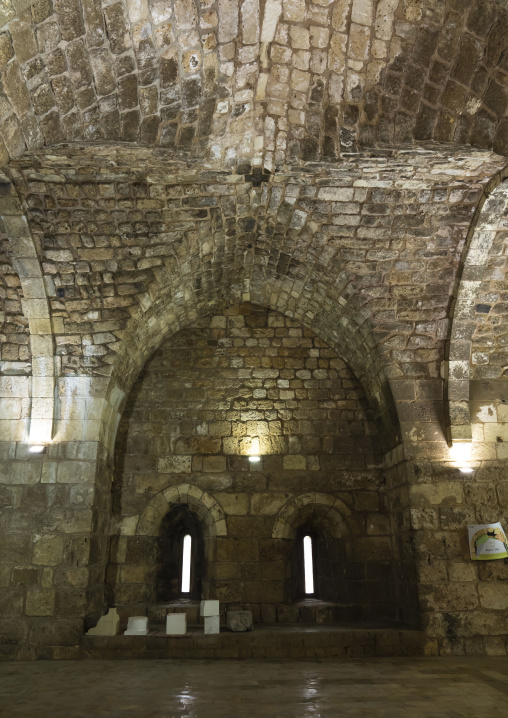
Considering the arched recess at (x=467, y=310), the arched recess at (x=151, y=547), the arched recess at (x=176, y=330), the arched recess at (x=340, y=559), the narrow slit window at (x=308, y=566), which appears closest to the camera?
the arched recess at (x=467, y=310)

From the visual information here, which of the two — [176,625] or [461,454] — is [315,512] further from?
[176,625]

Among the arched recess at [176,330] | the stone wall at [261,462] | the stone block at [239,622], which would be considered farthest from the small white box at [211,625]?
the arched recess at [176,330]

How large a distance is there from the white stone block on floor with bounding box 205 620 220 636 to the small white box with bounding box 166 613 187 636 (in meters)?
0.21

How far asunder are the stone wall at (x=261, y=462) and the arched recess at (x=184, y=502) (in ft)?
0.13

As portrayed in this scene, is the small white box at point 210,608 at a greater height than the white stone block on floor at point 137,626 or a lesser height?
greater

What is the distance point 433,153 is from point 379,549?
423 cm

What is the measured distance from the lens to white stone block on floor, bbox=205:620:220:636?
4832 millimetres

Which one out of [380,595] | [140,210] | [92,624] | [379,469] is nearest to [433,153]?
[140,210]

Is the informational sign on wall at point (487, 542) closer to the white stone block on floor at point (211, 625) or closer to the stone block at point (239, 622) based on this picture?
the stone block at point (239, 622)

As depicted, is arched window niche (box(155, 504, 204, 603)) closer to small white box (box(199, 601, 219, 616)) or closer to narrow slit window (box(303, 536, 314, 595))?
small white box (box(199, 601, 219, 616))

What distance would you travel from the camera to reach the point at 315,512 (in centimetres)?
614

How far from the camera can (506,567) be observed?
4891mm

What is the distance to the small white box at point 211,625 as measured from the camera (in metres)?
4.83

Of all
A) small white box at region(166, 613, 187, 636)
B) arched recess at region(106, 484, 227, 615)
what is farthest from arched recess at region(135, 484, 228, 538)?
small white box at region(166, 613, 187, 636)
